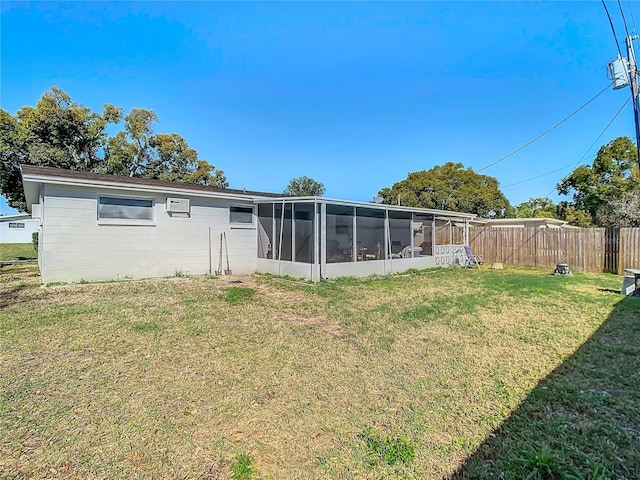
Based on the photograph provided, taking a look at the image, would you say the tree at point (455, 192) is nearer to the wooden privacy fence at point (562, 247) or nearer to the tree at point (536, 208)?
the tree at point (536, 208)

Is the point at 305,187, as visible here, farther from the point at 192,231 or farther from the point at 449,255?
the point at 192,231

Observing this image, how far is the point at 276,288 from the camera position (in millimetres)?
8039

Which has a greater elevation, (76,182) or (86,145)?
(86,145)

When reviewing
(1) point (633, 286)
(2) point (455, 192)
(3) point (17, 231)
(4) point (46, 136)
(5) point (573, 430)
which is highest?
(4) point (46, 136)

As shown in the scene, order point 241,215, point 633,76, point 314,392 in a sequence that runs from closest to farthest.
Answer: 1. point 314,392
2. point 633,76
3. point 241,215

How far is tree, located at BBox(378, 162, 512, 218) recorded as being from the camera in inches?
1064

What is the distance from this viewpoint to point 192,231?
951 cm

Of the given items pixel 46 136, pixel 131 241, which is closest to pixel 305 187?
pixel 46 136

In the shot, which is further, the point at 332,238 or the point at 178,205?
the point at 332,238

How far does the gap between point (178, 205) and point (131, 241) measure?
1.55m

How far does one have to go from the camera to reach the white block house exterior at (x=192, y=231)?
766cm

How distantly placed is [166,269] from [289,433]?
26.2ft

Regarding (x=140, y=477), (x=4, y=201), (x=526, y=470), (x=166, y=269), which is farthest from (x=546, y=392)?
(x=4, y=201)

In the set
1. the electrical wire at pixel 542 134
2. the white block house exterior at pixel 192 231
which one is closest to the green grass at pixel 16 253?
the white block house exterior at pixel 192 231
